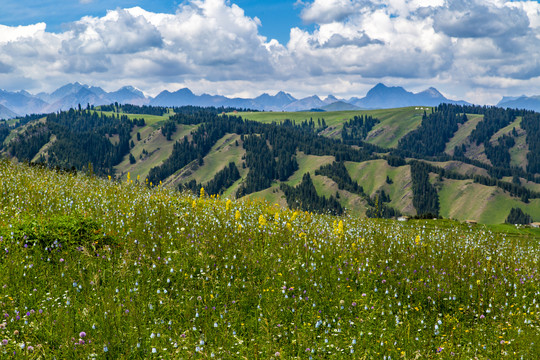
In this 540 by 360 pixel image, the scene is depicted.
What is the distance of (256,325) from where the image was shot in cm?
746

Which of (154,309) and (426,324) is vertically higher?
(154,309)

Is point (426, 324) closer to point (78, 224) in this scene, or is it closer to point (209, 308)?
point (209, 308)

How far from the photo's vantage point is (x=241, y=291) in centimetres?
849

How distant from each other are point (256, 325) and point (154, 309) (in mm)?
2059

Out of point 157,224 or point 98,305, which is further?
point 157,224

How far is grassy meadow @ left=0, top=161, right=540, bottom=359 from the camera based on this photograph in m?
6.55

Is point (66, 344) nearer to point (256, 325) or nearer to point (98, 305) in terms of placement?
point (98, 305)

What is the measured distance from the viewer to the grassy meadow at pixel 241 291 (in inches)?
→ 258

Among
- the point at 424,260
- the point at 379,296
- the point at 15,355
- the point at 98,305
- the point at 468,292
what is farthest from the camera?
the point at 424,260

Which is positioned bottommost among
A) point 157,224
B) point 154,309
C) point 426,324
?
point 426,324

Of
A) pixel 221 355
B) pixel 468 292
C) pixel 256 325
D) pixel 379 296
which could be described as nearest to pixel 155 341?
pixel 221 355

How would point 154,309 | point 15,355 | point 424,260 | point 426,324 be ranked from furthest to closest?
1. point 424,260
2. point 426,324
3. point 154,309
4. point 15,355

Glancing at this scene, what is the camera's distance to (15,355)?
578cm

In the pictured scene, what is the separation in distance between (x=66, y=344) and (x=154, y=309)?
1861 mm
